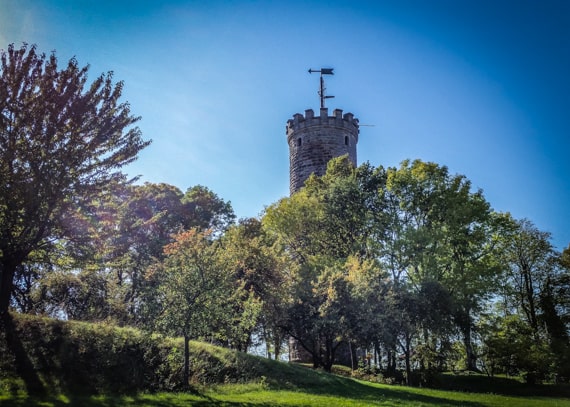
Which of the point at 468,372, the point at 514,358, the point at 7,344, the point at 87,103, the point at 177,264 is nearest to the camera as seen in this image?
the point at 7,344

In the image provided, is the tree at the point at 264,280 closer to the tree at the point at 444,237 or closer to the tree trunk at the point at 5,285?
the tree at the point at 444,237

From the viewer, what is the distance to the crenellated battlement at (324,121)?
4397cm

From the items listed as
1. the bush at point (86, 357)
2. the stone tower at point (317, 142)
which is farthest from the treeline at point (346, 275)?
the stone tower at point (317, 142)

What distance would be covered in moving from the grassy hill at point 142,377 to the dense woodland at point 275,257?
1309 millimetres

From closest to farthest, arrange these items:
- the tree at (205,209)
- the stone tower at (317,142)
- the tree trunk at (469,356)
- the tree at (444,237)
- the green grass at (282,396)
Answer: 1. the green grass at (282,396)
2. the tree at (444,237)
3. the tree trunk at (469,356)
4. the tree at (205,209)
5. the stone tower at (317,142)

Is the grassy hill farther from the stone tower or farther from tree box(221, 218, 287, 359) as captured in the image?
the stone tower

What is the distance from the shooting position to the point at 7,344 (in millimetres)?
13586

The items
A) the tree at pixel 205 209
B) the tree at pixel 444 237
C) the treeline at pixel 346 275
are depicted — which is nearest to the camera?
the treeline at pixel 346 275

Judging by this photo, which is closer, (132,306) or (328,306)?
(328,306)

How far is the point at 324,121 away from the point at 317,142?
7.37 feet

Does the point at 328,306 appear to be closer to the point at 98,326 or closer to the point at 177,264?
the point at 177,264

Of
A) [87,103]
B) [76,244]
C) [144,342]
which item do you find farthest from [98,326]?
[87,103]

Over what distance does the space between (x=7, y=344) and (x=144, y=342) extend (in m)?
4.56

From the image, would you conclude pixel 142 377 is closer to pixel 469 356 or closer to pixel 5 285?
pixel 5 285
